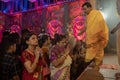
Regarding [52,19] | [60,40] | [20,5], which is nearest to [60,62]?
[60,40]

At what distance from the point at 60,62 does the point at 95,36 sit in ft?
1.65

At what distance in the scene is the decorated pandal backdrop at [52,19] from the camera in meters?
2.84

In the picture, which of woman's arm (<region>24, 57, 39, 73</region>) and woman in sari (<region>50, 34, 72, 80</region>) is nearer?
woman's arm (<region>24, 57, 39, 73</region>)

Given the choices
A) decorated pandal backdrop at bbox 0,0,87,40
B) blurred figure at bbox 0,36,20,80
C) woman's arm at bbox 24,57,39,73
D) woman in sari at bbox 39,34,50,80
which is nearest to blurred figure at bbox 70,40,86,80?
decorated pandal backdrop at bbox 0,0,87,40

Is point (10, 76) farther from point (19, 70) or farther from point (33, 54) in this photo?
point (33, 54)

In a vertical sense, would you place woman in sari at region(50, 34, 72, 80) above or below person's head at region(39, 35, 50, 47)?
below

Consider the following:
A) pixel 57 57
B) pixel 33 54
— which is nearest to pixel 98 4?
pixel 57 57

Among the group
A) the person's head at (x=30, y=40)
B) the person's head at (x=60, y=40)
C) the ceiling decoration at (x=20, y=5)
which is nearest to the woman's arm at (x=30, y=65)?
the person's head at (x=30, y=40)

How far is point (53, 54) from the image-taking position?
257cm

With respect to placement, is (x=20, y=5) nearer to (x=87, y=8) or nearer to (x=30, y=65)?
(x=87, y=8)

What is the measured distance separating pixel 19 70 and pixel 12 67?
0.12 metres

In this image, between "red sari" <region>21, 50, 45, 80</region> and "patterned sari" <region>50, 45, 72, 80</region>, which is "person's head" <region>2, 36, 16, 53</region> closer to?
"red sari" <region>21, 50, 45, 80</region>

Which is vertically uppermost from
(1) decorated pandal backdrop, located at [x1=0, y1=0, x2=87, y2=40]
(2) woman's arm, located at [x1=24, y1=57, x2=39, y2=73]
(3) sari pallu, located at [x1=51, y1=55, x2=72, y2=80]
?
(1) decorated pandal backdrop, located at [x1=0, y1=0, x2=87, y2=40]

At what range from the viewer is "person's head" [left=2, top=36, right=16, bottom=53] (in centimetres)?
230
